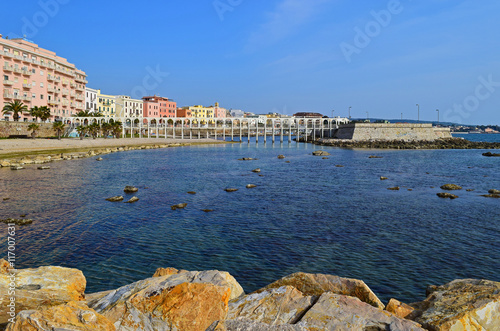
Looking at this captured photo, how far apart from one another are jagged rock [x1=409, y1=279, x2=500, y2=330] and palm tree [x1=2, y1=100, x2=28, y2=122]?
86722mm

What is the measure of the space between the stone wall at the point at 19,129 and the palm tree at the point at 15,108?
285cm

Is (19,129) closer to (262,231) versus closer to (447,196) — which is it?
(262,231)

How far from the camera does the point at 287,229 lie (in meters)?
19.1

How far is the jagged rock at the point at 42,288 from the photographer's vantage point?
7352 mm

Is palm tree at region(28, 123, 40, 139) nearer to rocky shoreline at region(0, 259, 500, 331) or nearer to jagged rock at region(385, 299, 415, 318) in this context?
rocky shoreline at region(0, 259, 500, 331)

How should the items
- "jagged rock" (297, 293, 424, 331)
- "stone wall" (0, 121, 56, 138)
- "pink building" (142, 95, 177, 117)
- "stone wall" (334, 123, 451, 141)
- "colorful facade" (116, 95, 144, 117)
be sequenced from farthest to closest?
"pink building" (142, 95, 177, 117) < "colorful facade" (116, 95, 144, 117) < "stone wall" (334, 123, 451, 141) < "stone wall" (0, 121, 56, 138) < "jagged rock" (297, 293, 424, 331)

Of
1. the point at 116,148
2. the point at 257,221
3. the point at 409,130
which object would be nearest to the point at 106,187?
the point at 257,221

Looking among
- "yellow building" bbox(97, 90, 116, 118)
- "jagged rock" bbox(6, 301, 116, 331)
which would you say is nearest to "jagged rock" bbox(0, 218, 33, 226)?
"jagged rock" bbox(6, 301, 116, 331)

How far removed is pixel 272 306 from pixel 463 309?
3.85m

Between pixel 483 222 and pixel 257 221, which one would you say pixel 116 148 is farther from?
pixel 483 222

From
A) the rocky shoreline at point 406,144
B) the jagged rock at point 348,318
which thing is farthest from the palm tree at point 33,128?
the jagged rock at point 348,318

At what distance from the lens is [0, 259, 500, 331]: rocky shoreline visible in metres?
6.38

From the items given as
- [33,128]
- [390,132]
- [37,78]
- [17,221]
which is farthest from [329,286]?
[390,132]

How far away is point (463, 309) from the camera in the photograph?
7.26 m
